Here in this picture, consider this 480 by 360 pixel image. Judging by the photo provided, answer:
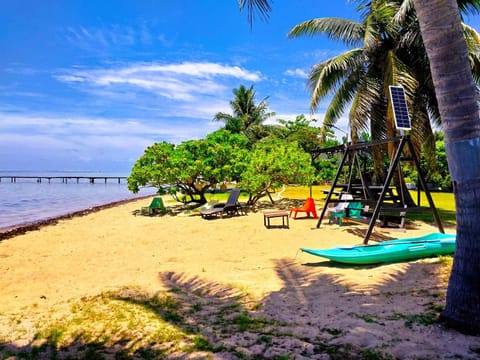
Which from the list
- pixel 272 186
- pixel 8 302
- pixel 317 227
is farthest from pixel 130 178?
pixel 8 302

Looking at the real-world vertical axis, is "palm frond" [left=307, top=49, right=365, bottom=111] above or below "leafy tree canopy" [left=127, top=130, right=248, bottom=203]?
above

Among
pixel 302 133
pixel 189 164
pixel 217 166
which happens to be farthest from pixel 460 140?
pixel 302 133

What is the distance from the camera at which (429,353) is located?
11.1ft

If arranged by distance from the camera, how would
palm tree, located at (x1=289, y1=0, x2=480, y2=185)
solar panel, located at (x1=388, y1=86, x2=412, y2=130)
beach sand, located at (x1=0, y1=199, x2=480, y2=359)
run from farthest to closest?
palm tree, located at (x1=289, y1=0, x2=480, y2=185)
solar panel, located at (x1=388, y1=86, x2=412, y2=130)
beach sand, located at (x1=0, y1=199, x2=480, y2=359)

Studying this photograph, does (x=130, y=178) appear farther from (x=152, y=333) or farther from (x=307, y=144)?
(x=307, y=144)

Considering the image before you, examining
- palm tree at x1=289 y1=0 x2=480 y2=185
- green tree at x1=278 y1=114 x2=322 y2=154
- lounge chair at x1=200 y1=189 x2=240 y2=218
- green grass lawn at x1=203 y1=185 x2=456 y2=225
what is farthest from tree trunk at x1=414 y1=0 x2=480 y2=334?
green tree at x1=278 y1=114 x2=322 y2=154

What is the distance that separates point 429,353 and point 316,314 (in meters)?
1.55

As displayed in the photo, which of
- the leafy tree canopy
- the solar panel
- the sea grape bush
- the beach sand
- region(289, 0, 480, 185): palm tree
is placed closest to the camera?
the beach sand

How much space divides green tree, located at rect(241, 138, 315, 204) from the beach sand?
17.5 ft

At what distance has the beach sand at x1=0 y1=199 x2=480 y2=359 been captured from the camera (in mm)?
3807

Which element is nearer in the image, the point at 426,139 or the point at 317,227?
the point at 317,227

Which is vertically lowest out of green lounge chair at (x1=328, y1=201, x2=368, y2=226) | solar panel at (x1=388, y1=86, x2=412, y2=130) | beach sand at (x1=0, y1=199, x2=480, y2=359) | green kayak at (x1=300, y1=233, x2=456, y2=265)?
beach sand at (x1=0, y1=199, x2=480, y2=359)

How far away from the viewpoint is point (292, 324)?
442cm

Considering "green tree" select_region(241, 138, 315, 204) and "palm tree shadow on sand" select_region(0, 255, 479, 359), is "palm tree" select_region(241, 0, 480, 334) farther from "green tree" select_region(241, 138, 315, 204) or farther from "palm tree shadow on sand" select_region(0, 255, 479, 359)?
"green tree" select_region(241, 138, 315, 204)
